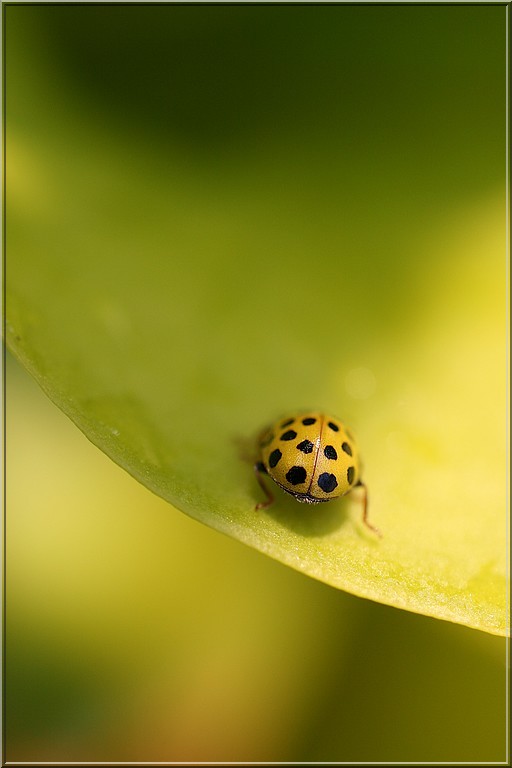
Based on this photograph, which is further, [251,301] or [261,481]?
[251,301]

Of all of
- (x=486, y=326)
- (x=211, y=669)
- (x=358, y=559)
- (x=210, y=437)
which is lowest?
(x=211, y=669)

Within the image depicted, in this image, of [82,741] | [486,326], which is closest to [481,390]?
[486,326]

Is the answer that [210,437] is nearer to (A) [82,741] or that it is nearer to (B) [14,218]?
(B) [14,218]

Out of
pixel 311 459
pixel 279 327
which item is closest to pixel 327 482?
pixel 311 459

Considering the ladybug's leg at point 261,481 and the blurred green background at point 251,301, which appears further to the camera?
the blurred green background at point 251,301

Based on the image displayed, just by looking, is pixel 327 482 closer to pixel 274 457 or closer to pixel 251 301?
pixel 274 457
